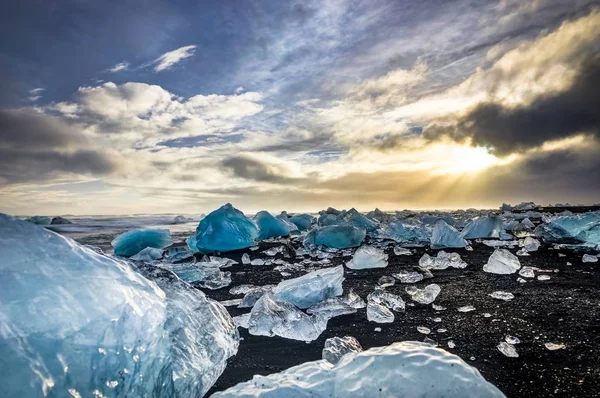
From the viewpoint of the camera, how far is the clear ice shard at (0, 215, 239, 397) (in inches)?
36.8

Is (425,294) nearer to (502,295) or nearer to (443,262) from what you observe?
(502,295)

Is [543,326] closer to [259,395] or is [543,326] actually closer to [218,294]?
[259,395]

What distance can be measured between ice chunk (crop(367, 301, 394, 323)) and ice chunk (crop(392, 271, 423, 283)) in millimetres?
1085

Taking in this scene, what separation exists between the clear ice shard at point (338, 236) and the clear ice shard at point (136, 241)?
3.16 meters

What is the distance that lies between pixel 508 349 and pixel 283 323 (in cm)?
120

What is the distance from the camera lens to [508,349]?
1.59m

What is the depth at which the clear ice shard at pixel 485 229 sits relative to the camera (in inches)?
252

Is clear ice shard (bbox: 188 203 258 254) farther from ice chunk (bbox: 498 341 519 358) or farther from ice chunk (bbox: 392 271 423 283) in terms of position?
ice chunk (bbox: 498 341 519 358)

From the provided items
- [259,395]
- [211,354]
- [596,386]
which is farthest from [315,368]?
[596,386]

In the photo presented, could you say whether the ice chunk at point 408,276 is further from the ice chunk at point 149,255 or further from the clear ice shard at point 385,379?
the ice chunk at point 149,255

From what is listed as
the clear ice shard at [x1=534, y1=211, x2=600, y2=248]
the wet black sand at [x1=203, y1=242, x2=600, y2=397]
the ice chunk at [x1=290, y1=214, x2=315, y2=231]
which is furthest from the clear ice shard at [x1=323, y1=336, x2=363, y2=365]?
the ice chunk at [x1=290, y1=214, x2=315, y2=231]

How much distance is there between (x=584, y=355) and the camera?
4.94ft

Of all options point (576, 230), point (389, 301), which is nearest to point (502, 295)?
point (389, 301)

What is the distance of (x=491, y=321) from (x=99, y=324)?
212cm
